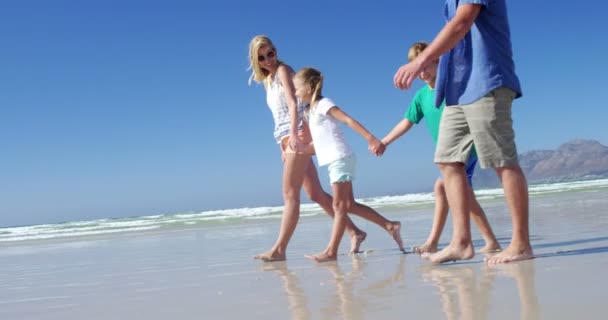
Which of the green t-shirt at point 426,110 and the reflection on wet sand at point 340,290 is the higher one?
the green t-shirt at point 426,110

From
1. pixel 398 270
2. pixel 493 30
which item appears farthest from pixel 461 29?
pixel 398 270

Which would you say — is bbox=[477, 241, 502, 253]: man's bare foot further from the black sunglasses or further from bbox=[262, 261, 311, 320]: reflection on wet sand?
the black sunglasses

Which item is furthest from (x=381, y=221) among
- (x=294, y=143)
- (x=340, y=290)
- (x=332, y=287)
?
(x=340, y=290)

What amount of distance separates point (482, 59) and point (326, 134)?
4.93 feet

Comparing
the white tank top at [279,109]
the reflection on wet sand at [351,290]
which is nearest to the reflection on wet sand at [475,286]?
the reflection on wet sand at [351,290]

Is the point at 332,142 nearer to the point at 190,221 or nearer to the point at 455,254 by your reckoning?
the point at 455,254

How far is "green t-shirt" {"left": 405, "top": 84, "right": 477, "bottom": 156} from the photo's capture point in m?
4.45

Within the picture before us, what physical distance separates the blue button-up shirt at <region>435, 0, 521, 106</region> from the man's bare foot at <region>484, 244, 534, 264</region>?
2.61ft

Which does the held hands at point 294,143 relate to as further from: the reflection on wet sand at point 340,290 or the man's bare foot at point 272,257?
the reflection on wet sand at point 340,290

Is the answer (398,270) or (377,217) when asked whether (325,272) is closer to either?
(398,270)

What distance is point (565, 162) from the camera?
2156 inches

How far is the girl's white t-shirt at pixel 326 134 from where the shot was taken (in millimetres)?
4457

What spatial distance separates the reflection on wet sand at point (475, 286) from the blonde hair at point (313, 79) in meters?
1.68

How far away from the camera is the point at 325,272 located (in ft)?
11.7
